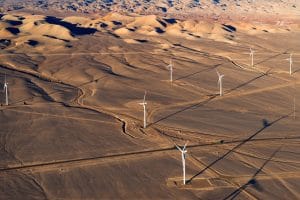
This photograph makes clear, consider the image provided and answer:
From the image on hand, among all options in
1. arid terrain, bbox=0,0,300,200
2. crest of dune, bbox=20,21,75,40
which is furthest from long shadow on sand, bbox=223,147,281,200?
crest of dune, bbox=20,21,75,40

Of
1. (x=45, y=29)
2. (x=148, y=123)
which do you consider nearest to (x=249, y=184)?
(x=148, y=123)

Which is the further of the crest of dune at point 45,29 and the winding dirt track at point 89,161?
the crest of dune at point 45,29

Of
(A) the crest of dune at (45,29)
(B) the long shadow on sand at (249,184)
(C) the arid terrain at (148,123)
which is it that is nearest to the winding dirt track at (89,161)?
(C) the arid terrain at (148,123)

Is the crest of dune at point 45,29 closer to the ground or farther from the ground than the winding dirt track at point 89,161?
closer to the ground

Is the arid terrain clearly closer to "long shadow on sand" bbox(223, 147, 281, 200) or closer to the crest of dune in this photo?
"long shadow on sand" bbox(223, 147, 281, 200)

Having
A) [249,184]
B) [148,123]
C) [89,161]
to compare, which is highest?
[249,184]

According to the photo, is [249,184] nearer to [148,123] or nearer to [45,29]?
[148,123]

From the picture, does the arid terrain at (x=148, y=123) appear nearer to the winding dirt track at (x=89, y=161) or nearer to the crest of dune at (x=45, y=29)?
the winding dirt track at (x=89, y=161)

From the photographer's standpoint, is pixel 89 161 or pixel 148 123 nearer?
pixel 89 161
